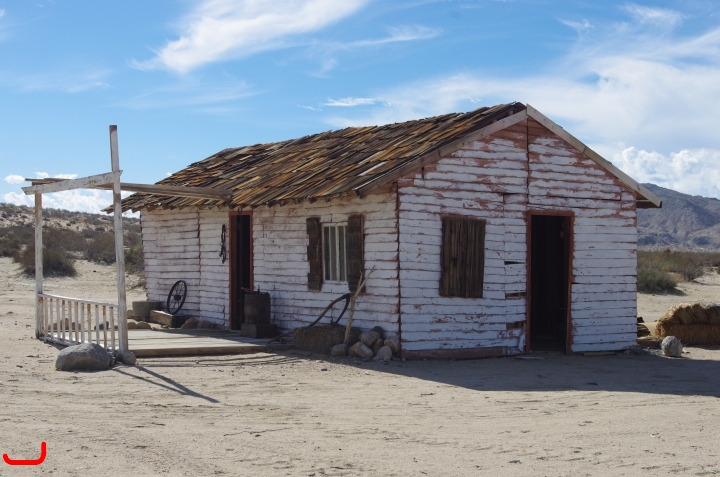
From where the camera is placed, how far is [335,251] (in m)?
13.3

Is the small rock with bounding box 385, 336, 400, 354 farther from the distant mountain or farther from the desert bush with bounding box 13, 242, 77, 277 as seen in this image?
the distant mountain

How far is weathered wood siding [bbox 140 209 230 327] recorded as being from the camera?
16.1 metres

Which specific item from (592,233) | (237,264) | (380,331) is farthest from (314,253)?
(592,233)

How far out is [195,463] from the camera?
6121mm

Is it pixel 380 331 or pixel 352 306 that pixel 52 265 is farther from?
pixel 380 331

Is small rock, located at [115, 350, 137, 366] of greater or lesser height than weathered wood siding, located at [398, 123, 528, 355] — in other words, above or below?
below

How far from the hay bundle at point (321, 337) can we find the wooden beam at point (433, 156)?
7.28 ft

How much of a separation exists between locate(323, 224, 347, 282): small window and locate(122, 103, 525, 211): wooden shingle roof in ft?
2.88

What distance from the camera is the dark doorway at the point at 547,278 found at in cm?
1569

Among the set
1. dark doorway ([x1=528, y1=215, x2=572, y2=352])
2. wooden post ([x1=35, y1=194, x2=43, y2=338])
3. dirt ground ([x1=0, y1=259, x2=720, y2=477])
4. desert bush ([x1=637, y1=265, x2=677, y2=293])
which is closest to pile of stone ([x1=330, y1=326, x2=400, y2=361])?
dirt ground ([x1=0, y1=259, x2=720, y2=477])

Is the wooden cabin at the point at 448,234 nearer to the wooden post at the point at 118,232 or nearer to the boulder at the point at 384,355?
the boulder at the point at 384,355

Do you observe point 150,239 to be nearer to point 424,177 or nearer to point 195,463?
point 424,177

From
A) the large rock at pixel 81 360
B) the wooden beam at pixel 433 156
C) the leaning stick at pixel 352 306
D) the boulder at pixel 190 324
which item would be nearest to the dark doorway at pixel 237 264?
the boulder at pixel 190 324

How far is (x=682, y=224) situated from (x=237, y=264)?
85822 millimetres
